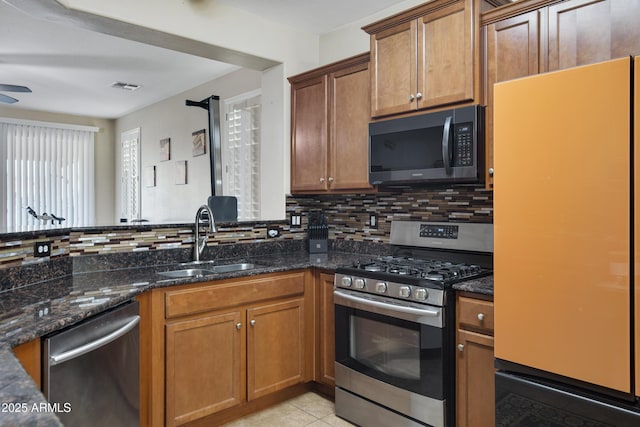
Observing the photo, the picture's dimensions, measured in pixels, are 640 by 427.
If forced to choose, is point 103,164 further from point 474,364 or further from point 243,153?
point 474,364

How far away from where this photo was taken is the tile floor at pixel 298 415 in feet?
8.32

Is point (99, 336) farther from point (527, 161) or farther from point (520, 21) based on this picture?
point (520, 21)

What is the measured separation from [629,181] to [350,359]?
1658mm

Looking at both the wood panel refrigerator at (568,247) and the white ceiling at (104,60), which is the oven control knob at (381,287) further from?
the white ceiling at (104,60)

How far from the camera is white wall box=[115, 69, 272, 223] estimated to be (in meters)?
4.73

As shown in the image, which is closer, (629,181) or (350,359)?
(629,181)

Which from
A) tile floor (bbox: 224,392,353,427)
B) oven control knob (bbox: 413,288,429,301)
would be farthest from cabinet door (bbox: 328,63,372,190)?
tile floor (bbox: 224,392,353,427)

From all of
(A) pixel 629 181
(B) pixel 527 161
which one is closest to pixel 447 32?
(B) pixel 527 161

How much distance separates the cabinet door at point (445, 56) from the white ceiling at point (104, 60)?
2.48 ft

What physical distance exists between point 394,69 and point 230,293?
5.36 ft

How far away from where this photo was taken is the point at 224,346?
8.00ft

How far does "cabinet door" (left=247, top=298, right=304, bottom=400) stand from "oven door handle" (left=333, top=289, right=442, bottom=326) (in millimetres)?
355

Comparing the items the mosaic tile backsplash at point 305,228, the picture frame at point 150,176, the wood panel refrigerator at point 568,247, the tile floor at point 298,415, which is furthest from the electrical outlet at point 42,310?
the picture frame at point 150,176

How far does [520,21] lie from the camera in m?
2.17
